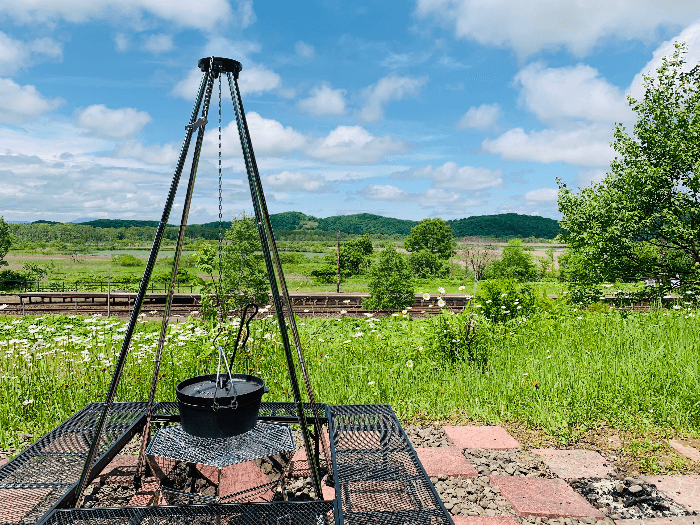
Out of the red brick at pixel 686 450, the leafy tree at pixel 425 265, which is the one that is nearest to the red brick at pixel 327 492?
the red brick at pixel 686 450

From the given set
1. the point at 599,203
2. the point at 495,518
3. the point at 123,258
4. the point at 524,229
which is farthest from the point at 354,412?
the point at 524,229

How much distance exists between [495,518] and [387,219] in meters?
89.6

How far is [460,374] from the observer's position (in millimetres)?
3898

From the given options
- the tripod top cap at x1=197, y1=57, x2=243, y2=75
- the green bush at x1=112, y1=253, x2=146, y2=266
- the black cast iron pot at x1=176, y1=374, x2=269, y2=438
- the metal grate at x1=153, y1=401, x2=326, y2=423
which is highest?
the tripod top cap at x1=197, y1=57, x2=243, y2=75

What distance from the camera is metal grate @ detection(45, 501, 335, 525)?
136 cm

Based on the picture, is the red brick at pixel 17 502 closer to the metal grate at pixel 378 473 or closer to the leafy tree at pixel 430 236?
the metal grate at pixel 378 473

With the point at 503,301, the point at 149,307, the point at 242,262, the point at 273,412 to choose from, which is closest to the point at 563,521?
the point at 273,412

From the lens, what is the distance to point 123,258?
5278 centimetres

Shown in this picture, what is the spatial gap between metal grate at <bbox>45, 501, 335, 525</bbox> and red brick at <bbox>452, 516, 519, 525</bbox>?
845 mm

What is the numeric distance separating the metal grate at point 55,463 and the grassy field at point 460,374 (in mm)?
1043

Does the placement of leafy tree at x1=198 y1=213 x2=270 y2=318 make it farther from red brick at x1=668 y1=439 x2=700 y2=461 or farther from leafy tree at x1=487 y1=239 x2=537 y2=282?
leafy tree at x1=487 y1=239 x2=537 y2=282

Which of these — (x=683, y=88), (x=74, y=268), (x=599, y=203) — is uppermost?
(x=683, y=88)

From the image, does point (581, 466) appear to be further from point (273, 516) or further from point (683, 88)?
point (683, 88)

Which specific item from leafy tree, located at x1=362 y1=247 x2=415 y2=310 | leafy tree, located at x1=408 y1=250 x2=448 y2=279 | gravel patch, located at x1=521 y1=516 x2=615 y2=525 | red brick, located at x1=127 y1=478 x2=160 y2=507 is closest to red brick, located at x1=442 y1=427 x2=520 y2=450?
gravel patch, located at x1=521 y1=516 x2=615 y2=525
